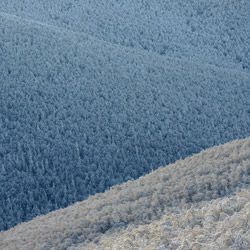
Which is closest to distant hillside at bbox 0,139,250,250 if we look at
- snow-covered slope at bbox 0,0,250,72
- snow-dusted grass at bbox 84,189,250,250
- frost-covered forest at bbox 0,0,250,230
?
snow-dusted grass at bbox 84,189,250,250

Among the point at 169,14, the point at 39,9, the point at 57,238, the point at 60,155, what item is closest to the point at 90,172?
the point at 60,155

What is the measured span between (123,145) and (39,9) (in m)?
8.43

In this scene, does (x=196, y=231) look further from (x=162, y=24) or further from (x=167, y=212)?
(x=162, y=24)

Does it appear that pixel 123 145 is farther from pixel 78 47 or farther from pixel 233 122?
pixel 78 47

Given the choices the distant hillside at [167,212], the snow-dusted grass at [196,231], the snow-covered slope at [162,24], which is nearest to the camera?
the snow-dusted grass at [196,231]

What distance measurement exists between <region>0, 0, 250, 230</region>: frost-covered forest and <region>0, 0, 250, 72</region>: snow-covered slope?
19 centimetres

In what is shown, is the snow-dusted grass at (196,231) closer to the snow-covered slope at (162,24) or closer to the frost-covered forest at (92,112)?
the frost-covered forest at (92,112)

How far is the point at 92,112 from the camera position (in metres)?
7.29

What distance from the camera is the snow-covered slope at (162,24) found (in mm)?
12375

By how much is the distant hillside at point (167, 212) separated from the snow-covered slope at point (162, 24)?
7936 millimetres

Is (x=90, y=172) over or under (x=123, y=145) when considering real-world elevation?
under

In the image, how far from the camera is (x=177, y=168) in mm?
4617

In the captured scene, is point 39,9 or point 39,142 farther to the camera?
point 39,9

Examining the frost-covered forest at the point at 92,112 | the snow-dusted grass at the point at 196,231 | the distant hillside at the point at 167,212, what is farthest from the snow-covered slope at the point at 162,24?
the snow-dusted grass at the point at 196,231
